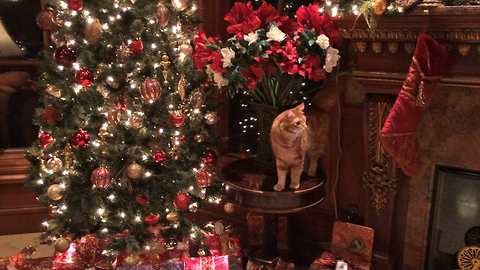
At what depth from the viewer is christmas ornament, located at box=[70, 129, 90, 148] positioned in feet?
5.99

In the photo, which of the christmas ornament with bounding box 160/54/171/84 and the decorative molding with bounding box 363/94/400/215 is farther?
the christmas ornament with bounding box 160/54/171/84

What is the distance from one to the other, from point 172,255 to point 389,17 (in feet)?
5.03

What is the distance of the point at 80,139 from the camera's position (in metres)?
1.83

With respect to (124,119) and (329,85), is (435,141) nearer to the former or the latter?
(329,85)

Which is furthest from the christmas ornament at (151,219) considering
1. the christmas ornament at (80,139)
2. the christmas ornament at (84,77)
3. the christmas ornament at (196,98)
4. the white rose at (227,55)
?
the white rose at (227,55)

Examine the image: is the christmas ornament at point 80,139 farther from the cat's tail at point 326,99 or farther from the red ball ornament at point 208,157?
the cat's tail at point 326,99

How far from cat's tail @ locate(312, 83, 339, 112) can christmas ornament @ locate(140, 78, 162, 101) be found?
783mm

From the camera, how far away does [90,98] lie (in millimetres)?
1852

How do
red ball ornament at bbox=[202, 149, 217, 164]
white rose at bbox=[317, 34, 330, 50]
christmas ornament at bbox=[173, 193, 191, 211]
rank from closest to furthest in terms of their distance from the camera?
white rose at bbox=[317, 34, 330, 50] → christmas ornament at bbox=[173, 193, 191, 211] → red ball ornament at bbox=[202, 149, 217, 164]

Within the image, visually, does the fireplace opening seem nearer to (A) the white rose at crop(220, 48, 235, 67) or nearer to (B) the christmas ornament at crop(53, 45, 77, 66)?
(A) the white rose at crop(220, 48, 235, 67)

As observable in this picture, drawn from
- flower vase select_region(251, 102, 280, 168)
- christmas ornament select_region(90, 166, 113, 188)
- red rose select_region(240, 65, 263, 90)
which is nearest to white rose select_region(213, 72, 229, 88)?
red rose select_region(240, 65, 263, 90)

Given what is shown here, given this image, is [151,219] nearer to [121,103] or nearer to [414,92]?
[121,103]

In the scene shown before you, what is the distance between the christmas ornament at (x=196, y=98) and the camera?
1938mm

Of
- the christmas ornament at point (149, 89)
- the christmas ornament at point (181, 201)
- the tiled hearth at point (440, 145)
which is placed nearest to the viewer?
the tiled hearth at point (440, 145)
